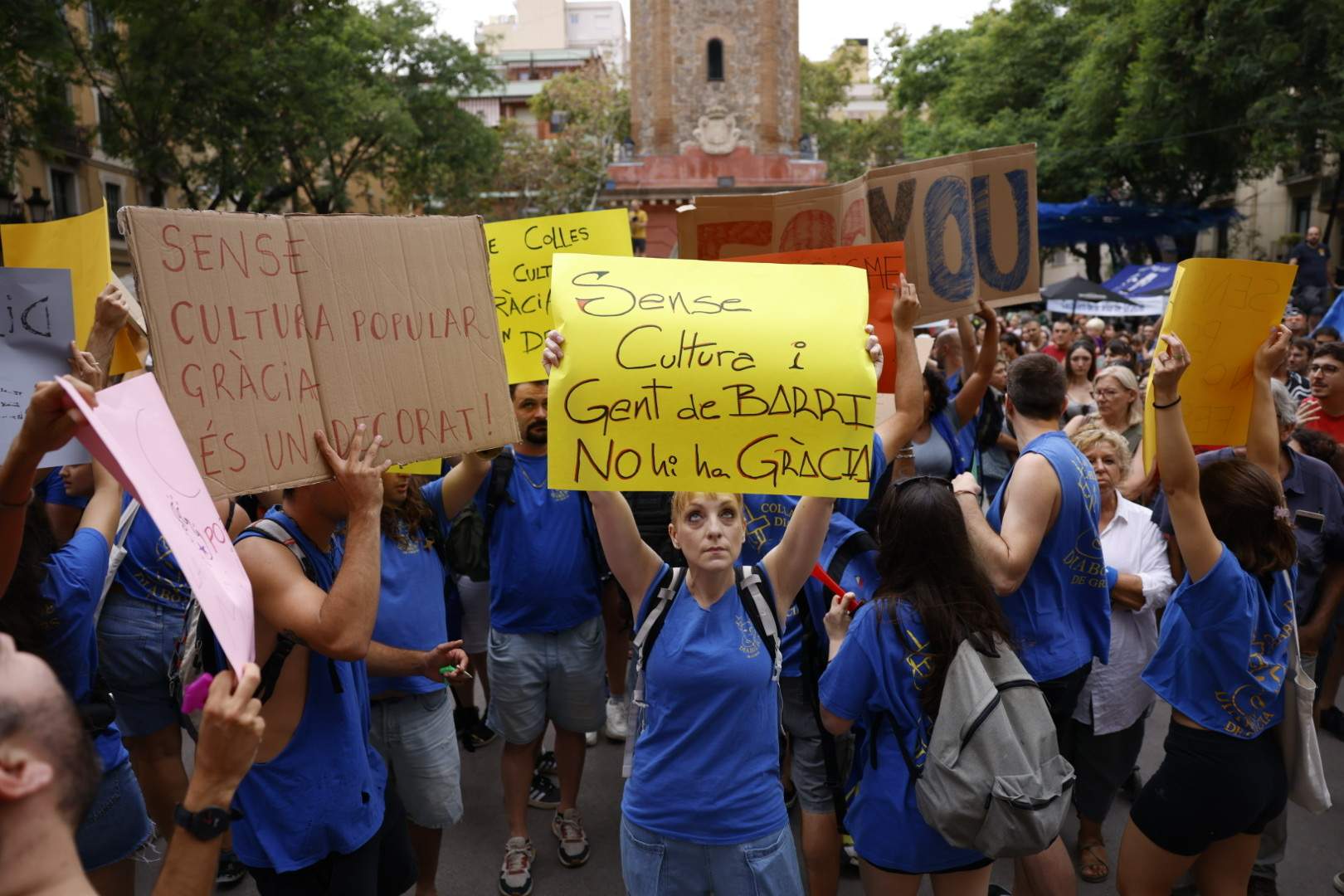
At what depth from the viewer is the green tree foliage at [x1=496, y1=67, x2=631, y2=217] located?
36344 mm

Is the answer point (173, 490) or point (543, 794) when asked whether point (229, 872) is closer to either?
point (543, 794)

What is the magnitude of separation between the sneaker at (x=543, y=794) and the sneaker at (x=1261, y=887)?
2.70 metres

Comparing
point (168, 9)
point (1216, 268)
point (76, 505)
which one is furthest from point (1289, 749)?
point (168, 9)

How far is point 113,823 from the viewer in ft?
9.09

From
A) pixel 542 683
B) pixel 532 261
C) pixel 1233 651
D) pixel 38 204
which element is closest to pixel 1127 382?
pixel 1233 651

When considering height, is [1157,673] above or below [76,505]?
below

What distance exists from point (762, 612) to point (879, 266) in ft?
5.25

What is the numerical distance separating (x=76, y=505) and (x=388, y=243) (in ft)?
7.04

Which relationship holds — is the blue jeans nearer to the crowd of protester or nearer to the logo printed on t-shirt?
the crowd of protester

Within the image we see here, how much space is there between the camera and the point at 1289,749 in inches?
115

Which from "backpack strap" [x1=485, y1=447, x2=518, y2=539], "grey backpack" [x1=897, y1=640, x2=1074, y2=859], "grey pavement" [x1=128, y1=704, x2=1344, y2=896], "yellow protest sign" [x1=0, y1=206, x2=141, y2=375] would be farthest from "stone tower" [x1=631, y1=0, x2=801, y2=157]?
"grey backpack" [x1=897, y1=640, x2=1074, y2=859]

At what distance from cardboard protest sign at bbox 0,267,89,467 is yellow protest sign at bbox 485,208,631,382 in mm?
1580

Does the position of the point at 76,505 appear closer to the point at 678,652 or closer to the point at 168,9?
the point at 678,652

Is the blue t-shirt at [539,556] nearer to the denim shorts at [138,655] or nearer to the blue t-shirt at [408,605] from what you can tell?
the blue t-shirt at [408,605]
